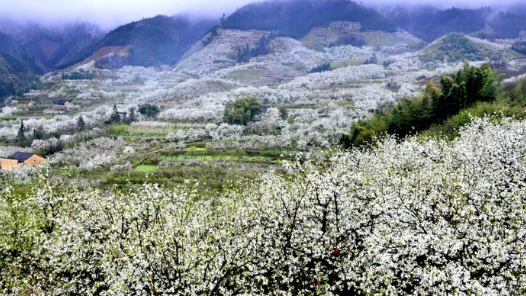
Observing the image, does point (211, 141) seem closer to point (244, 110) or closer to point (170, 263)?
point (244, 110)

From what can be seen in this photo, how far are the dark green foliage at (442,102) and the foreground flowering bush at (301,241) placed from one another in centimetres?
4934

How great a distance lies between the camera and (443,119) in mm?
67438

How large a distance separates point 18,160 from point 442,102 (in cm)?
8374

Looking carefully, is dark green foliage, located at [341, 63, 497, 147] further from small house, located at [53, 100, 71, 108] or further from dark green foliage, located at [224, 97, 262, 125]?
small house, located at [53, 100, 71, 108]

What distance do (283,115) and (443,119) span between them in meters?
59.0

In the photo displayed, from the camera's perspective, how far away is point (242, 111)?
4567 inches

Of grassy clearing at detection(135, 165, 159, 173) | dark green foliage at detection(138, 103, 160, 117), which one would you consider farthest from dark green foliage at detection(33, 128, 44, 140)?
grassy clearing at detection(135, 165, 159, 173)

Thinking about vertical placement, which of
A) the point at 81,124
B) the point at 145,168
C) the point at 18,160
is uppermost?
the point at 81,124

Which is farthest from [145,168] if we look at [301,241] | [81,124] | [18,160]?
[301,241]

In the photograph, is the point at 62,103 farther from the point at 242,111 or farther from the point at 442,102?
the point at 442,102

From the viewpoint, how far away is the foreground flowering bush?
1459cm

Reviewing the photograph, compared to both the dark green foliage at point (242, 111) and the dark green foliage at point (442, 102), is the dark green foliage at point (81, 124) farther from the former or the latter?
the dark green foliage at point (442, 102)

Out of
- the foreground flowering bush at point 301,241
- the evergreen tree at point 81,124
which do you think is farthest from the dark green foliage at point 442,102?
the evergreen tree at point 81,124

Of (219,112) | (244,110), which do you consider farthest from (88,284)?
(219,112)
